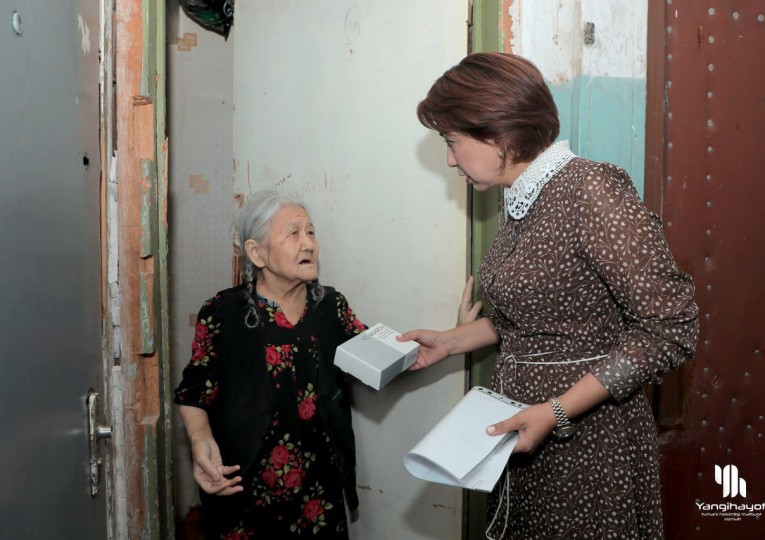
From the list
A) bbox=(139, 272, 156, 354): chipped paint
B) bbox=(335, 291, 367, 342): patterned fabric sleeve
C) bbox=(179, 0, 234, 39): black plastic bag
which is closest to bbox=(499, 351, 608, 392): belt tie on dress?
bbox=(335, 291, 367, 342): patterned fabric sleeve

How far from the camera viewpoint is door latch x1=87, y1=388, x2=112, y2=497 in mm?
1153

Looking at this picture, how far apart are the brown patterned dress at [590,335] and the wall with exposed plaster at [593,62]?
0.64 meters

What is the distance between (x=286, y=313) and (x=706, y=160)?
5.08 feet

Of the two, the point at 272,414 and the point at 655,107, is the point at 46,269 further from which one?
the point at 655,107

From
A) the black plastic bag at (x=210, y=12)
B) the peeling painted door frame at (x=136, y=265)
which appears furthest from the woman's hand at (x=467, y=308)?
the black plastic bag at (x=210, y=12)

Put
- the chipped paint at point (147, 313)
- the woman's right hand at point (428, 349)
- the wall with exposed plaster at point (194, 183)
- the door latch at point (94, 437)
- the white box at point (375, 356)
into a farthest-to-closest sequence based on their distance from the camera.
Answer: the wall with exposed plaster at point (194, 183)
the woman's right hand at point (428, 349)
the chipped paint at point (147, 313)
the white box at point (375, 356)
the door latch at point (94, 437)

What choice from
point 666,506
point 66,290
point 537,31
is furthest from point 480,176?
point 666,506

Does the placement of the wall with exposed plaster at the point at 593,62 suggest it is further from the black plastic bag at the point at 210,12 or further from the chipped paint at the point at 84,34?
the black plastic bag at the point at 210,12

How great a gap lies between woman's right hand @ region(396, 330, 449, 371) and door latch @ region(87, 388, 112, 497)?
0.99m

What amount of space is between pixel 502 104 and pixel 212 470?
50.9 inches

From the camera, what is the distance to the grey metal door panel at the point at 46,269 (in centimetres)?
77

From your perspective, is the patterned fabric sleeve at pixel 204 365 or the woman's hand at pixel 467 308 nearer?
the patterned fabric sleeve at pixel 204 365

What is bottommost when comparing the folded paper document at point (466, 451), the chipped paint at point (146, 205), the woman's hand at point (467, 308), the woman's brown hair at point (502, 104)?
the folded paper document at point (466, 451)

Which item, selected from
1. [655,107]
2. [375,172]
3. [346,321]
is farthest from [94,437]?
[655,107]
